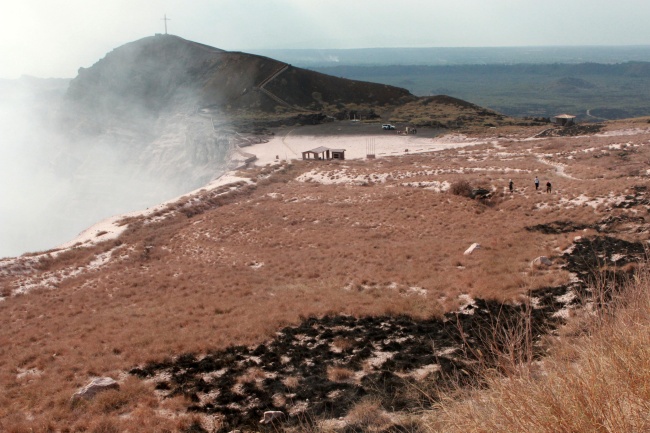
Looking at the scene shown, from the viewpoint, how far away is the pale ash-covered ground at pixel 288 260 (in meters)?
15.8

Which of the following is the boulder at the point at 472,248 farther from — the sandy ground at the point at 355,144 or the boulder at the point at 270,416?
the sandy ground at the point at 355,144

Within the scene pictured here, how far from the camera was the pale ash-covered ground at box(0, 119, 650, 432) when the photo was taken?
15828 mm

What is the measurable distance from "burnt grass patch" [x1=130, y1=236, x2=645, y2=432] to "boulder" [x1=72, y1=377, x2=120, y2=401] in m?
0.95

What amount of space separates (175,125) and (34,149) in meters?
36.6

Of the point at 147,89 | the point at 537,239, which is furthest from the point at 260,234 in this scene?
the point at 147,89

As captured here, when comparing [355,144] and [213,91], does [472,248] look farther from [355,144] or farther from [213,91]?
[213,91]

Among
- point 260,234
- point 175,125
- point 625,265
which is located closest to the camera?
point 625,265

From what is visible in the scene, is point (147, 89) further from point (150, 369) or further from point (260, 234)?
point (150, 369)

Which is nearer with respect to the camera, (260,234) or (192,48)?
(260,234)

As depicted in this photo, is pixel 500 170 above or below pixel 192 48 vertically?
below

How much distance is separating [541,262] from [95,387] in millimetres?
16498

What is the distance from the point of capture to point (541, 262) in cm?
1922

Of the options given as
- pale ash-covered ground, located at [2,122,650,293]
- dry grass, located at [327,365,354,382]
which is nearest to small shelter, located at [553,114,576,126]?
pale ash-covered ground, located at [2,122,650,293]

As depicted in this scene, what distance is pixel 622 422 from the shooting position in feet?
14.0
